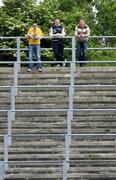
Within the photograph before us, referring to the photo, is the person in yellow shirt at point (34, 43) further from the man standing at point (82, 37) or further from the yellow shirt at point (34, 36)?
the man standing at point (82, 37)

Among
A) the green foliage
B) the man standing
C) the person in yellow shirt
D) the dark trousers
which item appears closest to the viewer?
the person in yellow shirt

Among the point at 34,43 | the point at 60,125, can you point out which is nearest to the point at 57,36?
the point at 34,43

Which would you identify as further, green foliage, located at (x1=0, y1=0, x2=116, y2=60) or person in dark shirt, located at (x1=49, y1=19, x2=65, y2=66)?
green foliage, located at (x1=0, y1=0, x2=116, y2=60)

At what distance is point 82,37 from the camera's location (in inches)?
1003

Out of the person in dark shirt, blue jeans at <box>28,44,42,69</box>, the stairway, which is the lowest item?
the stairway

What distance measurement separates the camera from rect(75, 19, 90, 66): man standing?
25469mm

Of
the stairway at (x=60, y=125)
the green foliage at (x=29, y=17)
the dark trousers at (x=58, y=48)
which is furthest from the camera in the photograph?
the green foliage at (x=29, y=17)

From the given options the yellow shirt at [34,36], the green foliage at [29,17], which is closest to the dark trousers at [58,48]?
the yellow shirt at [34,36]

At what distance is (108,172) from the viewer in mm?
21688

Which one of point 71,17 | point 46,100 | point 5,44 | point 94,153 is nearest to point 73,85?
point 46,100

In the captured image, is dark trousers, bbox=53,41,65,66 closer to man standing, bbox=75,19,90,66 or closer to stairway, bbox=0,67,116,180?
man standing, bbox=75,19,90,66

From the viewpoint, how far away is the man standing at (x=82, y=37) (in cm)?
2547

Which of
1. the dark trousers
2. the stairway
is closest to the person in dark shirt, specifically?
the dark trousers

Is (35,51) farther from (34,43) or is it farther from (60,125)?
(60,125)
